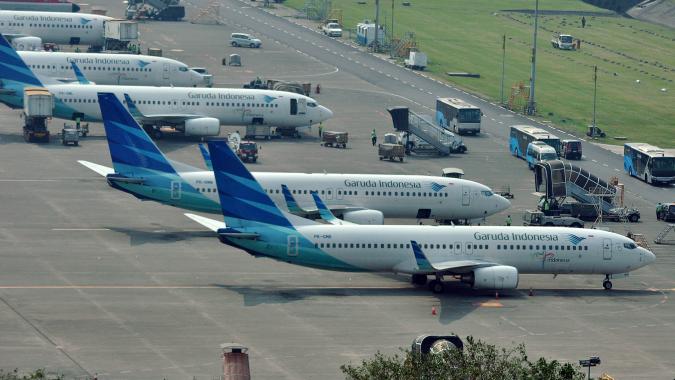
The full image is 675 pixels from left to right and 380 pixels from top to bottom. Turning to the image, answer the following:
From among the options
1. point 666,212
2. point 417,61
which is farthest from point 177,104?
point 417,61

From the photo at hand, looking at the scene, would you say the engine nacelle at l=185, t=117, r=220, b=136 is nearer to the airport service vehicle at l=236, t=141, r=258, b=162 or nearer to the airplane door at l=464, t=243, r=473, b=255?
the airport service vehicle at l=236, t=141, r=258, b=162

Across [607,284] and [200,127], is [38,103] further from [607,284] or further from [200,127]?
[607,284]

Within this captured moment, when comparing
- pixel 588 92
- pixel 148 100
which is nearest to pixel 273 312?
pixel 148 100

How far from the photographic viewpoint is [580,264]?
9831 cm

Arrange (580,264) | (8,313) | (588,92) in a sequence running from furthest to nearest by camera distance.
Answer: (588,92), (580,264), (8,313)

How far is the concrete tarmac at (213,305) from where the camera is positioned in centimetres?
8050

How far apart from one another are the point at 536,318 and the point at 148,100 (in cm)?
6448

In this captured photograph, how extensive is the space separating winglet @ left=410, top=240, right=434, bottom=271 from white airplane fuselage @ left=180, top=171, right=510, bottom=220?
1785cm

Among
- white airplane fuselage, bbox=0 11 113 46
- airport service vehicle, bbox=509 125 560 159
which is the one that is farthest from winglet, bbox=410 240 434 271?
white airplane fuselage, bbox=0 11 113 46

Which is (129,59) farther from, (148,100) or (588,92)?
(588,92)

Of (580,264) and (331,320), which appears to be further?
(580,264)

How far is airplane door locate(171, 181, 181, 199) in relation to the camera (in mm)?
106375

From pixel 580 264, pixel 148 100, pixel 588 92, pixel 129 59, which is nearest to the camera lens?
pixel 580 264

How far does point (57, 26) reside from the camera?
19288 centimetres
